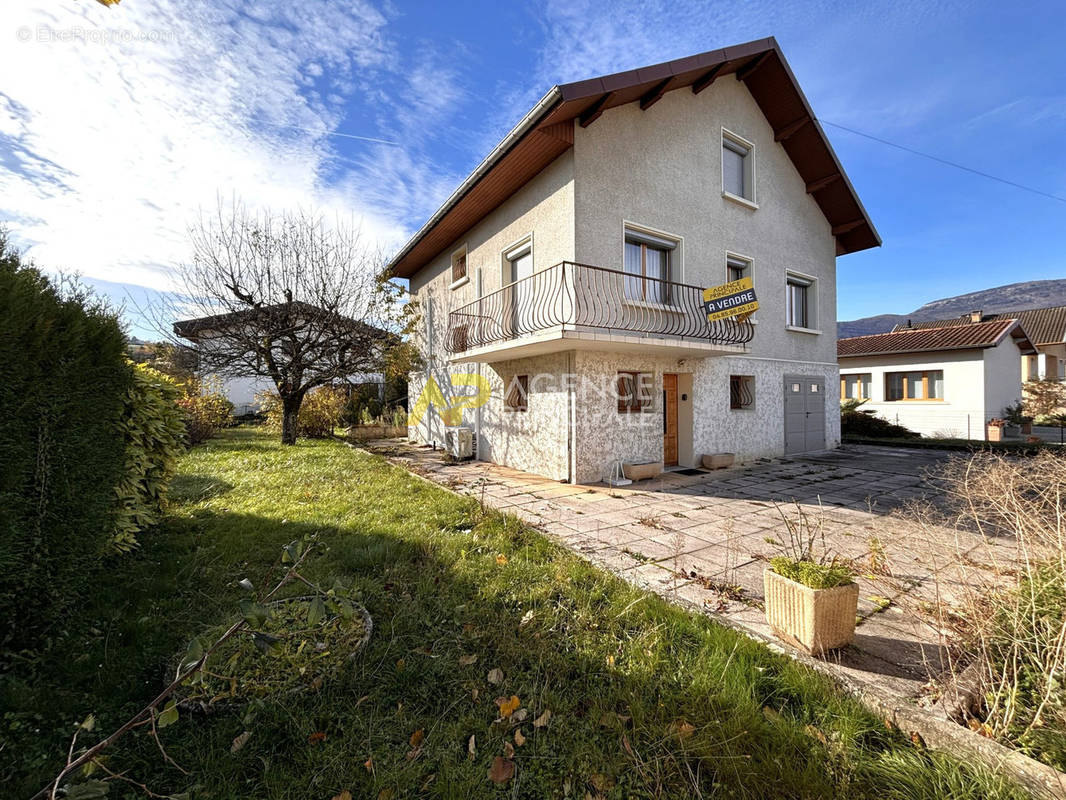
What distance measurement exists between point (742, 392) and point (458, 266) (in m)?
8.22

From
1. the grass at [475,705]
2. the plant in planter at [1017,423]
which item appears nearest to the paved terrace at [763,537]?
the grass at [475,705]

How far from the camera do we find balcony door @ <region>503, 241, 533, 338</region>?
8406 millimetres

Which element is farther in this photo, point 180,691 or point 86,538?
point 86,538

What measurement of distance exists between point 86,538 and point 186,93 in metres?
5.38

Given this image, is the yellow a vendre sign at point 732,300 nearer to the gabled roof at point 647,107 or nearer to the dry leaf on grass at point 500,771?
the gabled roof at point 647,107

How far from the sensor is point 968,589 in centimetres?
225

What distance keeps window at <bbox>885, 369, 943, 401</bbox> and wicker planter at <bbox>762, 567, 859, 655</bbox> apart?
20537 mm

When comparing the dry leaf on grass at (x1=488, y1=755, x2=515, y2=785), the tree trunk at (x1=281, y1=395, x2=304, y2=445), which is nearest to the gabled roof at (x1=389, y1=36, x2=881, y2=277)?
the tree trunk at (x1=281, y1=395, x2=304, y2=445)

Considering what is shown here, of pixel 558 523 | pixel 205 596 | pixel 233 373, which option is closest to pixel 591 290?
pixel 558 523

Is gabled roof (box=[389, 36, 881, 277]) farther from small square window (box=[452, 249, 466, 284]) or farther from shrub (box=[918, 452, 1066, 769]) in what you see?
shrub (box=[918, 452, 1066, 769])

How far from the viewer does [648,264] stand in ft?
28.6

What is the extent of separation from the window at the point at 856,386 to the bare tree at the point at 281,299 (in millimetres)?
20834

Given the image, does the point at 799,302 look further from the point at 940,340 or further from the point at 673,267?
the point at 940,340

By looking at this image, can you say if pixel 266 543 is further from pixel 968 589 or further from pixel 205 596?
pixel 968 589
